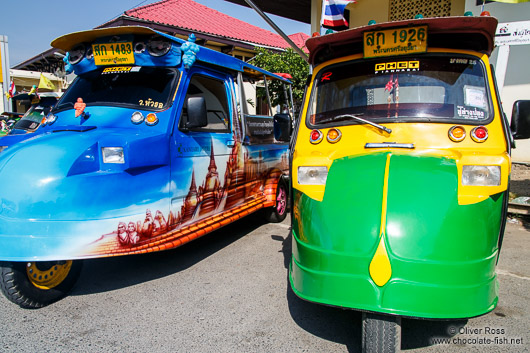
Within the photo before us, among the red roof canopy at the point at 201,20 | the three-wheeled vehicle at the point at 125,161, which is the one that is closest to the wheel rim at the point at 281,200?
the three-wheeled vehicle at the point at 125,161

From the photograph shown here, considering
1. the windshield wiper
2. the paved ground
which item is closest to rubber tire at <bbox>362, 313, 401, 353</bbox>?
the paved ground

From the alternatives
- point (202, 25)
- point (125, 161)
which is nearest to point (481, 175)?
point (125, 161)

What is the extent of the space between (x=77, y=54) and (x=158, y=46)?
3.64 ft

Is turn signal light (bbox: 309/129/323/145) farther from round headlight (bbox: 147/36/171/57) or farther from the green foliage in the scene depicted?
the green foliage

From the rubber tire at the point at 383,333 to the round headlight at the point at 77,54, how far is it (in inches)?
160

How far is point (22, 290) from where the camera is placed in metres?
3.08

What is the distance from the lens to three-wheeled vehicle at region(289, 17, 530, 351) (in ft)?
6.98

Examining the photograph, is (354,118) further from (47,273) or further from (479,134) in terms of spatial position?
(47,273)

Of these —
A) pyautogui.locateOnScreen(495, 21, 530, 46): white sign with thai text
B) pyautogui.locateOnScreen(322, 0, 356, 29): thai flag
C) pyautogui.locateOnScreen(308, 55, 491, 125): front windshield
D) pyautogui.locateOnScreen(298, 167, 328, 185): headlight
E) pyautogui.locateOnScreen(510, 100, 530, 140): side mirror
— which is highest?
pyautogui.locateOnScreen(322, 0, 356, 29): thai flag

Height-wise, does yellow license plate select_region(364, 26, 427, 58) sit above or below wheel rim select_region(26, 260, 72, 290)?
above

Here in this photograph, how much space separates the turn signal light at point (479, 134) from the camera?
2887 mm

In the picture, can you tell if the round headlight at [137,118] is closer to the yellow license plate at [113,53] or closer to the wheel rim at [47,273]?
the yellow license plate at [113,53]

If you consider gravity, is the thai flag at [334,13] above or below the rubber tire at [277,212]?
above

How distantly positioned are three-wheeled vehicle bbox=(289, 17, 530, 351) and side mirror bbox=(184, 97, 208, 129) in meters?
1.07
